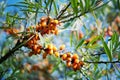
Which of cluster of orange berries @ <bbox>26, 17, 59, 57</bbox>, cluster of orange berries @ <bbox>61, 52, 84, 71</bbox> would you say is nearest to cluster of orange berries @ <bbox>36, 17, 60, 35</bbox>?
cluster of orange berries @ <bbox>26, 17, 59, 57</bbox>

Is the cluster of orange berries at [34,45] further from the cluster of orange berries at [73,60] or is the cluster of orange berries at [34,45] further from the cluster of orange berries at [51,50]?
the cluster of orange berries at [73,60]

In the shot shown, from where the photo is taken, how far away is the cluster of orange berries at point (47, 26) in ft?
5.75

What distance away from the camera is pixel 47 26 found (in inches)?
69.7

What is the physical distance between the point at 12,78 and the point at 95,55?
553 millimetres

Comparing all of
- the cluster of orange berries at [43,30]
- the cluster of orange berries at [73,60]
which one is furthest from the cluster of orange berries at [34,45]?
the cluster of orange berries at [73,60]

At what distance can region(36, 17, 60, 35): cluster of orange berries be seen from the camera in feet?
5.75

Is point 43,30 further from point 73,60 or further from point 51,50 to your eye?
point 73,60

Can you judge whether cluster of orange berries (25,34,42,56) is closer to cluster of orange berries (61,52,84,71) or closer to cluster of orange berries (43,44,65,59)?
cluster of orange berries (43,44,65,59)

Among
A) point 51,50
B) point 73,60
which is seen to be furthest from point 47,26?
point 73,60

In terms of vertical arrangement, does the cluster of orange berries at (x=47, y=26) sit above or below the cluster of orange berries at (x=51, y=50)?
above

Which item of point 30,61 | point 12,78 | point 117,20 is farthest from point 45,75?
point 12,78

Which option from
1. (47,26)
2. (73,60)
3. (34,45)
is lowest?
(73,60)

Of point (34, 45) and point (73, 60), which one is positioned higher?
point (34, 45)

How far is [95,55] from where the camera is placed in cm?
185
